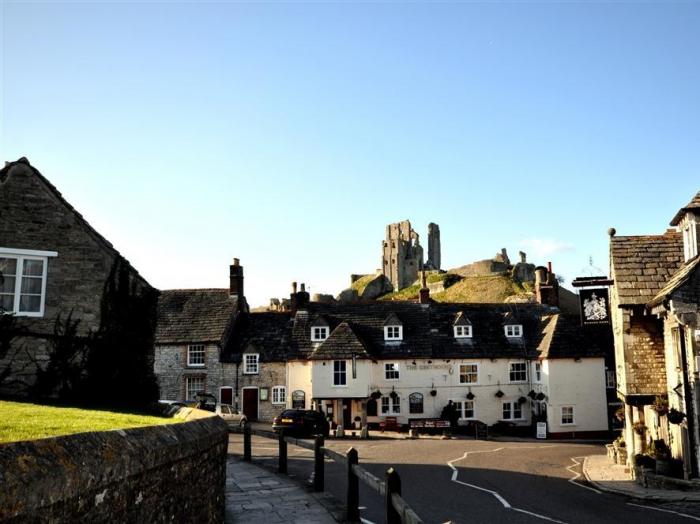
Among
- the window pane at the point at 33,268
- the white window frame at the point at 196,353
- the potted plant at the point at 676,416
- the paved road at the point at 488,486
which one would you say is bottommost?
the paved road at the point at 488,486

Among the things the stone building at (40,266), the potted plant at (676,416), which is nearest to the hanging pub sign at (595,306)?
the potted plant at (676,416)

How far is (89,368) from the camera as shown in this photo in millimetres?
16484

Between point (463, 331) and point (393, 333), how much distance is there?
4882 millimetres

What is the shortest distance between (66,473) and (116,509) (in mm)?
1087

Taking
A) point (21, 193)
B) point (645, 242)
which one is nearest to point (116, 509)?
point (21, 193)

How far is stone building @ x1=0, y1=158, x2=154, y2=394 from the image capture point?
620 inches

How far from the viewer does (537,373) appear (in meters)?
40.7

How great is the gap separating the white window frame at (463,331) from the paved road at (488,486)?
14.5m

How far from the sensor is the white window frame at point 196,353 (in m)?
41.9

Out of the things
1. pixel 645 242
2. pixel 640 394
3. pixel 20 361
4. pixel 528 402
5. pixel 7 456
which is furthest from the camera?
pixel 528 402

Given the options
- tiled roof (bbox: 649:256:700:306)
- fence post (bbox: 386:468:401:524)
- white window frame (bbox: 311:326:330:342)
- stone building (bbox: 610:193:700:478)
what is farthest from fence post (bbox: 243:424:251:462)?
white window frame (bbox: 311:326:330:342)

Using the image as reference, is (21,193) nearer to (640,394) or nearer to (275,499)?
(275,499)

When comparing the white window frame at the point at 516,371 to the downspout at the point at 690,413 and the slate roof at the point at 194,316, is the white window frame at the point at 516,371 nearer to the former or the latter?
the slate roof at the point at 194,316

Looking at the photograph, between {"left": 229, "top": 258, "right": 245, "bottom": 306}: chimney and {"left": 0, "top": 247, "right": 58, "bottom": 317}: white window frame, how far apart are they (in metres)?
28.9
